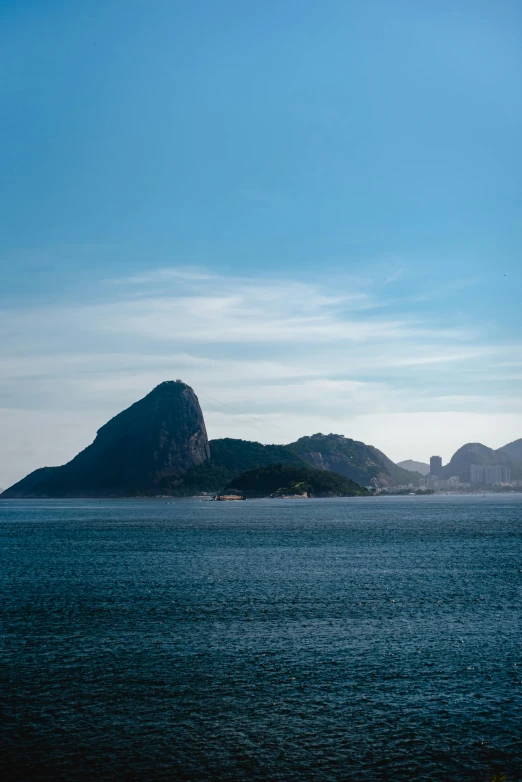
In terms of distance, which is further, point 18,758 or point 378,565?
point 378,565

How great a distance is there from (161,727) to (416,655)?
17273 mm

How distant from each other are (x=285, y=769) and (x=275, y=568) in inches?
2256

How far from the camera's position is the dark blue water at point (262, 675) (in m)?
27.2

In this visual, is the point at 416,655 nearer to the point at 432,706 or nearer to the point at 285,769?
the point at 432,706

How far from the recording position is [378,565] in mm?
85812

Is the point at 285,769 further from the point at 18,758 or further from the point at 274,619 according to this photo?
the point at 274,619

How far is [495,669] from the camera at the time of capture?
38469 mm

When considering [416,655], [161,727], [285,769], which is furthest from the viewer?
[416,655]

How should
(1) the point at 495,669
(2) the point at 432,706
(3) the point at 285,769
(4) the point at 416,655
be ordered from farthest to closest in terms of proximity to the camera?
(4) the point at 416,655
(1) the point at 495,669
(2) the point at 432,706
(3) the point at 285,769

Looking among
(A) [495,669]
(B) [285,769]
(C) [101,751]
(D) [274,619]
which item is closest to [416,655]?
(A) [495,669]

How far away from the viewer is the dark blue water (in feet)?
89.2

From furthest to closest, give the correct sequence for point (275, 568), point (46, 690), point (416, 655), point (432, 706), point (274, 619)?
point (275, 568), point (274, 619), point (416, 655), point (46, 690), point (432, 706)

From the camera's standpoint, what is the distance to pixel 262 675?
37406 mm

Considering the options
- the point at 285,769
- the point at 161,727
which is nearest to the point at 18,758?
the point at 161,727
